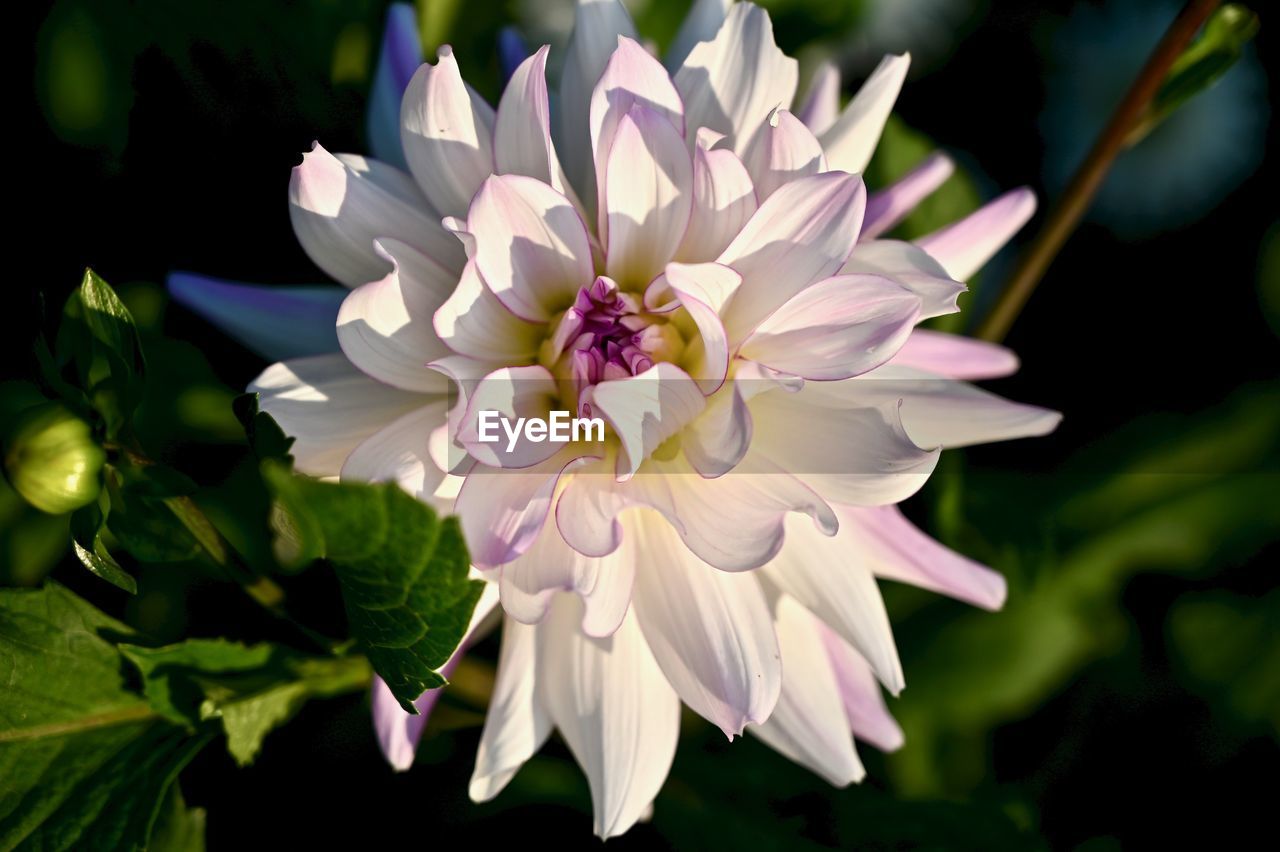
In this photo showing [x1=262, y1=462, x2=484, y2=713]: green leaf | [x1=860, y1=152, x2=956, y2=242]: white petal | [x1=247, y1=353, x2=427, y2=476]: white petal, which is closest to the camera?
[x1=262, y1=462, x2=484, y2=713]: green leaf

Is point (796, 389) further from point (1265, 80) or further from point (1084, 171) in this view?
point (1265, 80)

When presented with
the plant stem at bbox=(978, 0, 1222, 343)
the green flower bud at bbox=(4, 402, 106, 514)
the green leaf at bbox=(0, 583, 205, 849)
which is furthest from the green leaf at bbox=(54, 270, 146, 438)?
the plant stem at bbox=(978, 0, 1222, 343)

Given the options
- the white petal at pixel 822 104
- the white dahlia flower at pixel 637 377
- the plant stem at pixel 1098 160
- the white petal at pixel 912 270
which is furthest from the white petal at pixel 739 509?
the plant stem at pixel 1098 160

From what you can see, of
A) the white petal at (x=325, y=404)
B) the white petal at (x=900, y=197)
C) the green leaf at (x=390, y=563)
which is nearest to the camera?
the green leaf at (x=390, y=563)

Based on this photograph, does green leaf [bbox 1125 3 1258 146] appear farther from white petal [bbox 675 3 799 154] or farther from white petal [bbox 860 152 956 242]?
white petal [bbox 675 3 799 154]

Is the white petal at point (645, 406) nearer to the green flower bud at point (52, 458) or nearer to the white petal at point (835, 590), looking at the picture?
the white petal at point (835, 590)

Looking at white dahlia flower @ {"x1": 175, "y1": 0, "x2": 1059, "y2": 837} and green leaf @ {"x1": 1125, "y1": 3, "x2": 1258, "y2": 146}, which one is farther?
green leaf @ {"x1": 1125, "y1": 3, "x2": 1258, "y2": 146}
